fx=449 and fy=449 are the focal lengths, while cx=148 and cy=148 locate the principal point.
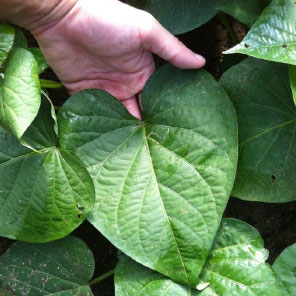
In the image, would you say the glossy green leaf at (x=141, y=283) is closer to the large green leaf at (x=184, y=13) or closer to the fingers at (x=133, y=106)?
the fingers at (x=133, y=106)

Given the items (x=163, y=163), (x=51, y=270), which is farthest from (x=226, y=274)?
(x=51, y=270)

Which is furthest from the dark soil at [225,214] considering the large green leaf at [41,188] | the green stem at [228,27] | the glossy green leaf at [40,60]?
the large green leaf at [41,188]

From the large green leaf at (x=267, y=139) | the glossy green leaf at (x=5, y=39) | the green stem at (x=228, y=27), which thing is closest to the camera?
the glossy green leaf at (x=5, y=39)

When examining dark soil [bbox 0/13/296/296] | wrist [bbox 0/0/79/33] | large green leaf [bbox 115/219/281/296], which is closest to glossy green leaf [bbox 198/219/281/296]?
large green leaf [bbox 115/219/281/296]

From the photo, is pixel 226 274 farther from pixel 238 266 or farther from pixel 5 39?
pixel 5 39

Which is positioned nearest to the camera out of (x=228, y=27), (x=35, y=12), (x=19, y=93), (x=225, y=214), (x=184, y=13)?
(x=19, y=93)

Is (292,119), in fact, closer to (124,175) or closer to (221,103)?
(221,103)
